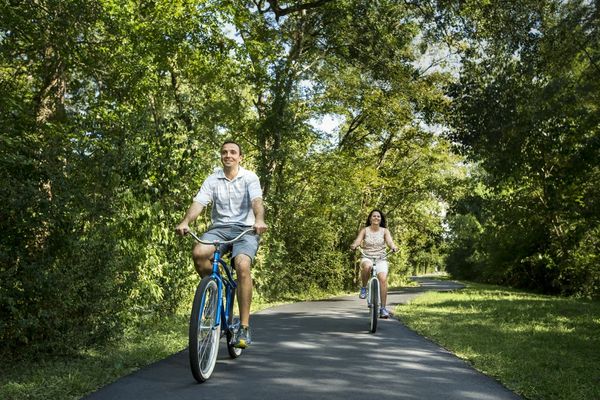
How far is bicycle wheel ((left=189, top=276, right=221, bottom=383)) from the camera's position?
186 inches

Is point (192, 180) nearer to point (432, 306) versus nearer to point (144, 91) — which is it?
point (144, 91)

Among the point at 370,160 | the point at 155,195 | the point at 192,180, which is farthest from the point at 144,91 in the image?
the point at 370,160

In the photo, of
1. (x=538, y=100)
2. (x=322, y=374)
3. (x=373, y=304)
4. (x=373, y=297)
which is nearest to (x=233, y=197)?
(x=322, y=374)

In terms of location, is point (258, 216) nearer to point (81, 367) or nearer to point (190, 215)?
point (190, 215)

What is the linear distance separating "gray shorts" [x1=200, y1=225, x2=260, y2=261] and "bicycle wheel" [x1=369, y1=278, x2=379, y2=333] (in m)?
3.42

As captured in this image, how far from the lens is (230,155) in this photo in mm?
5895

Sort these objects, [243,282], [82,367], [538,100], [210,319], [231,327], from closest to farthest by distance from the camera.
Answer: [210,319], [82,367], [243,282], [231,327], [538,100]

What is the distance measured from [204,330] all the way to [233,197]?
1.44m

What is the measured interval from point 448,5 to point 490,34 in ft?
4.79

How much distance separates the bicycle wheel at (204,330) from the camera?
15.5 feet

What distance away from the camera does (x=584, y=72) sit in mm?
11188

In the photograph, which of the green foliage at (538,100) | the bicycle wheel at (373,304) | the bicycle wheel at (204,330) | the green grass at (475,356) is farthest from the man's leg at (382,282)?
the green foliage at (538,100)

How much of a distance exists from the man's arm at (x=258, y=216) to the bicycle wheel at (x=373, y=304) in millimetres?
3650

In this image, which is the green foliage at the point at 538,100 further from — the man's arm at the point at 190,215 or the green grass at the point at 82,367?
the green grass at the point at 82,367
